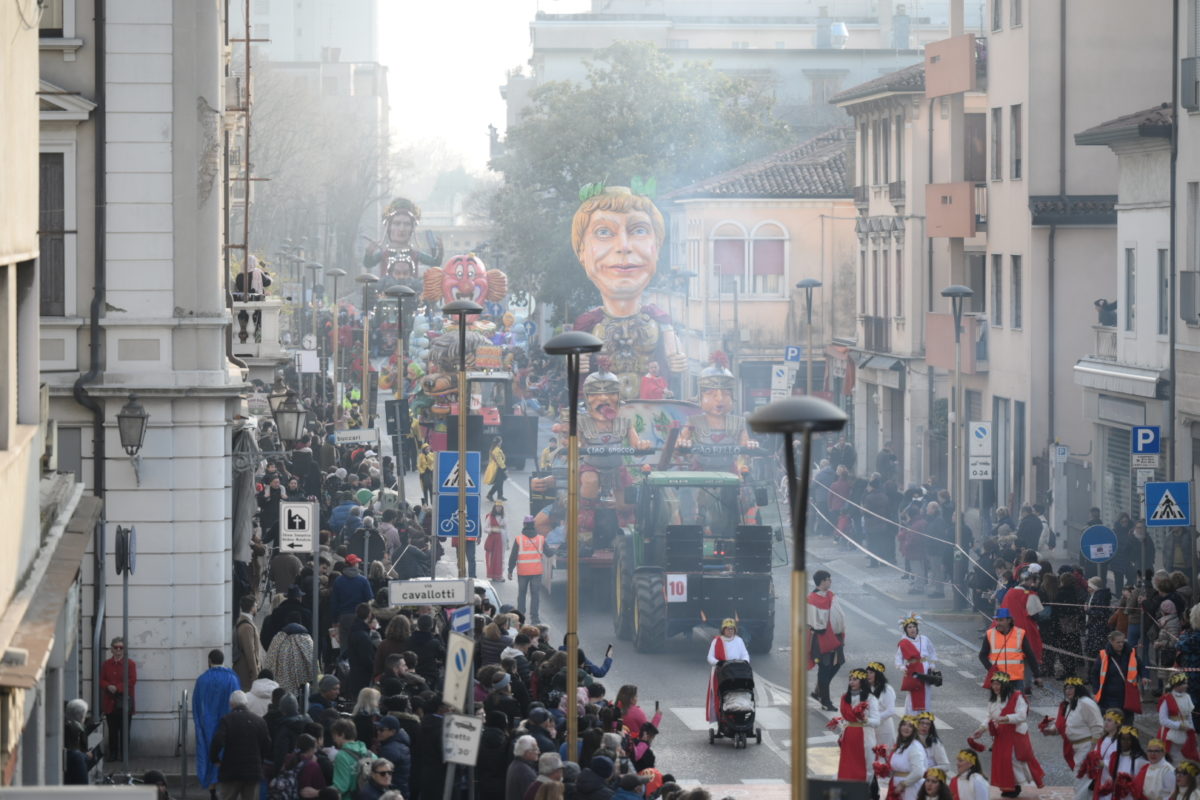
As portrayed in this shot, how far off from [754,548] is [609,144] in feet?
162

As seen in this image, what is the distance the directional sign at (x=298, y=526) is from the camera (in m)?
21.8

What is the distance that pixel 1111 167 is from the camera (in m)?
41.5

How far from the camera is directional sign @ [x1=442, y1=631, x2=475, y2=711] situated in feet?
52.7

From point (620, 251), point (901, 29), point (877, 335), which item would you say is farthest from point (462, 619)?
point (901, 29)

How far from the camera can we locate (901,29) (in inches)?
4011

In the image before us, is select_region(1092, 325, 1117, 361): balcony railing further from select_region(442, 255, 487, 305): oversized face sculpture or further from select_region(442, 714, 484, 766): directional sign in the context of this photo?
select_region(442, 255, 487, 305): oversized face sculpture

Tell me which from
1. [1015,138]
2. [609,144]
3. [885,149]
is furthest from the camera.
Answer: [609,144]

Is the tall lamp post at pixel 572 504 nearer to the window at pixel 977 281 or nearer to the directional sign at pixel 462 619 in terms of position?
the directional sign at pixel 462 619

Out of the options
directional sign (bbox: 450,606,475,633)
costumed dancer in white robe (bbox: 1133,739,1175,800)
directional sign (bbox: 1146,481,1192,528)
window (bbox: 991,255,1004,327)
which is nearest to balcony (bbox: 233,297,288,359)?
directional sign (bbox: 450,606,475,633)

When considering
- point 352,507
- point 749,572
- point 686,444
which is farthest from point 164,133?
point 686,444

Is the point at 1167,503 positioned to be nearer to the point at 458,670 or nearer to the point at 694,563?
the point at 694,563

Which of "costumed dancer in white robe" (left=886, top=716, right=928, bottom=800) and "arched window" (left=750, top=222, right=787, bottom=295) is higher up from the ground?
"arched window" (left=750, top=222, right=787, bottom=295)

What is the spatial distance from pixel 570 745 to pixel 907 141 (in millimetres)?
36996

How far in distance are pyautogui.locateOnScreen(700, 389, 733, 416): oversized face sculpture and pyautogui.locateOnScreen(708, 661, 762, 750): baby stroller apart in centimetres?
2140
